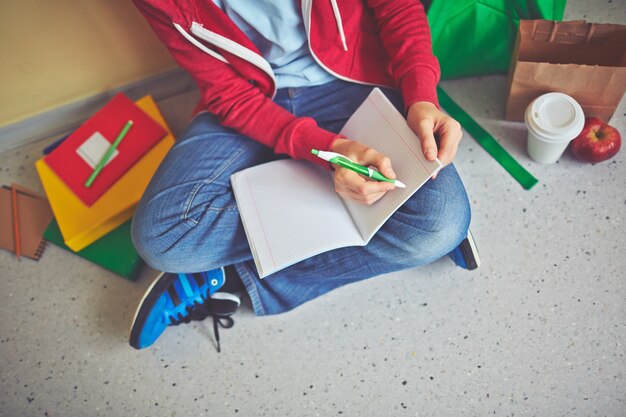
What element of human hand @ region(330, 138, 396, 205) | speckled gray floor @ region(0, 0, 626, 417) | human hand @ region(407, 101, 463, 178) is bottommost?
speckled gray floor @ region(0, 0, 626, 417)

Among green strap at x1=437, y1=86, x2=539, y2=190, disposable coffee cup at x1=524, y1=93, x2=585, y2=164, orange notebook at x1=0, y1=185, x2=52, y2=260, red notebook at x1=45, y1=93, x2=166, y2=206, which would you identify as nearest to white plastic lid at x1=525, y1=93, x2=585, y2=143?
disposable coffee cup at x1=524, y1=93, x2=585, y2=164

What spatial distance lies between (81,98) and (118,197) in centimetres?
36

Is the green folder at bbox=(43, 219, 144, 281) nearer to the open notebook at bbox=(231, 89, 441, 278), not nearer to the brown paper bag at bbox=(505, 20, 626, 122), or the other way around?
the open notebook at bbox=(231, 89, 441, 278)

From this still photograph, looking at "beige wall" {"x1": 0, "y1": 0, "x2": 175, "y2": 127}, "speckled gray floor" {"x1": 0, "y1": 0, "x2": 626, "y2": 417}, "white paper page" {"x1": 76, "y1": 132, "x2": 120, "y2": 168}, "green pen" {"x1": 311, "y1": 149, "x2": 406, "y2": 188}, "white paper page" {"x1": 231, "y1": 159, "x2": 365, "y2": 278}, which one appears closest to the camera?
"green pen" {"x1": 311, "y1": 149, "x2": 406, "y2": 188}

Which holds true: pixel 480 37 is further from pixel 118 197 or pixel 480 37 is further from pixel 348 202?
pixel 118 197

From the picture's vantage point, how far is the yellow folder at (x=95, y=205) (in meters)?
1.17

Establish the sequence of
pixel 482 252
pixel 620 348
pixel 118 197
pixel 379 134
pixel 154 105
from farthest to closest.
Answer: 1. pixel 154 105
2. pixel 118 197
3. pixel 482 252
4. pixel 620 348
5. pixel 379 134

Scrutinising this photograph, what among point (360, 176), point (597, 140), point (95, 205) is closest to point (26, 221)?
point (95, 205)

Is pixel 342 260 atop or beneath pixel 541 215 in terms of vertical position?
atop

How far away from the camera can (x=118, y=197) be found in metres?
1.20

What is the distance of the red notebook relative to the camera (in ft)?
3.98

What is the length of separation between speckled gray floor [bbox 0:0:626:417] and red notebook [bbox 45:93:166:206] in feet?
0.75

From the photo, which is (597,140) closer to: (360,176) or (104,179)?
(360,176)

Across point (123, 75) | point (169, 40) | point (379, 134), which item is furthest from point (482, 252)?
point (123, 75)
